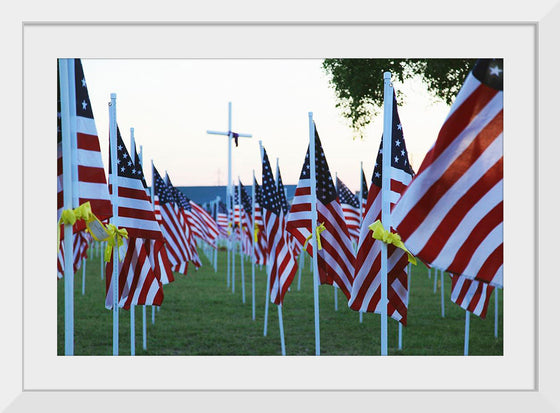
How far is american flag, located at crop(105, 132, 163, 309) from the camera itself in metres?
7.01

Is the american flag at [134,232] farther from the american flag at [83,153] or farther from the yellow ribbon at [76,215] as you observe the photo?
the yellow ribbon at [76,215]

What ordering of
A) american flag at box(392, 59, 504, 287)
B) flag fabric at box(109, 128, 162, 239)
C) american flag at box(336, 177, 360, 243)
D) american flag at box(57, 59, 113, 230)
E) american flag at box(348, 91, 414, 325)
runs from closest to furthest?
american flag at box(392, 59, 504, 287), american flag at box(57, 59, 113, 230), american flag at box(348, 91, 414, 325), flag fabric at box(109, 128, 162, 239), american flag at box(336, 177, 360, 243)

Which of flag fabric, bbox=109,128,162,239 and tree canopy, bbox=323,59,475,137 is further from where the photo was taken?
tree canopy, bbox=323,59,475,137

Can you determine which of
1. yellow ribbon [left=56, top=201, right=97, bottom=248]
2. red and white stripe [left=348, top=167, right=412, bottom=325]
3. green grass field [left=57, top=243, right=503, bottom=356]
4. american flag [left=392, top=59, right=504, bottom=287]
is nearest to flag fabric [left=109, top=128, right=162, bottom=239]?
yellow ribbon [left=56, top=201, right=97, bottom=248]

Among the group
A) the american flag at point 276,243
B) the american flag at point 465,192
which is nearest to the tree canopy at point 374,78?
the american flag at point 276,243

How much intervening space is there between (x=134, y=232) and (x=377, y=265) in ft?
9.64

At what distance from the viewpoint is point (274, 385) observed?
20.8ft

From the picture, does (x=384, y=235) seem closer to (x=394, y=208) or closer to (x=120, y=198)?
(x=394, y=208)

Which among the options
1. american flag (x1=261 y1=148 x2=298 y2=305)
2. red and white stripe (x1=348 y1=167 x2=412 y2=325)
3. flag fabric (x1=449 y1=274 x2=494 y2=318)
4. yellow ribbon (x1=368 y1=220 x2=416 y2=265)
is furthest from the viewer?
flag fabric (x1=449 y1=274 x2=494 y2=318)

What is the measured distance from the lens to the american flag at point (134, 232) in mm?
7008

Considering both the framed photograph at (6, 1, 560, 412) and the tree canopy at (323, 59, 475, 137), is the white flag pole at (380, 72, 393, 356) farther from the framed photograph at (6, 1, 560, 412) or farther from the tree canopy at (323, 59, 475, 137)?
the tree canopy at (323, 59, 475, 137)

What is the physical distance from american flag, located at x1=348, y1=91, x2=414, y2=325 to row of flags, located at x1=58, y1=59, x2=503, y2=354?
10 mm
